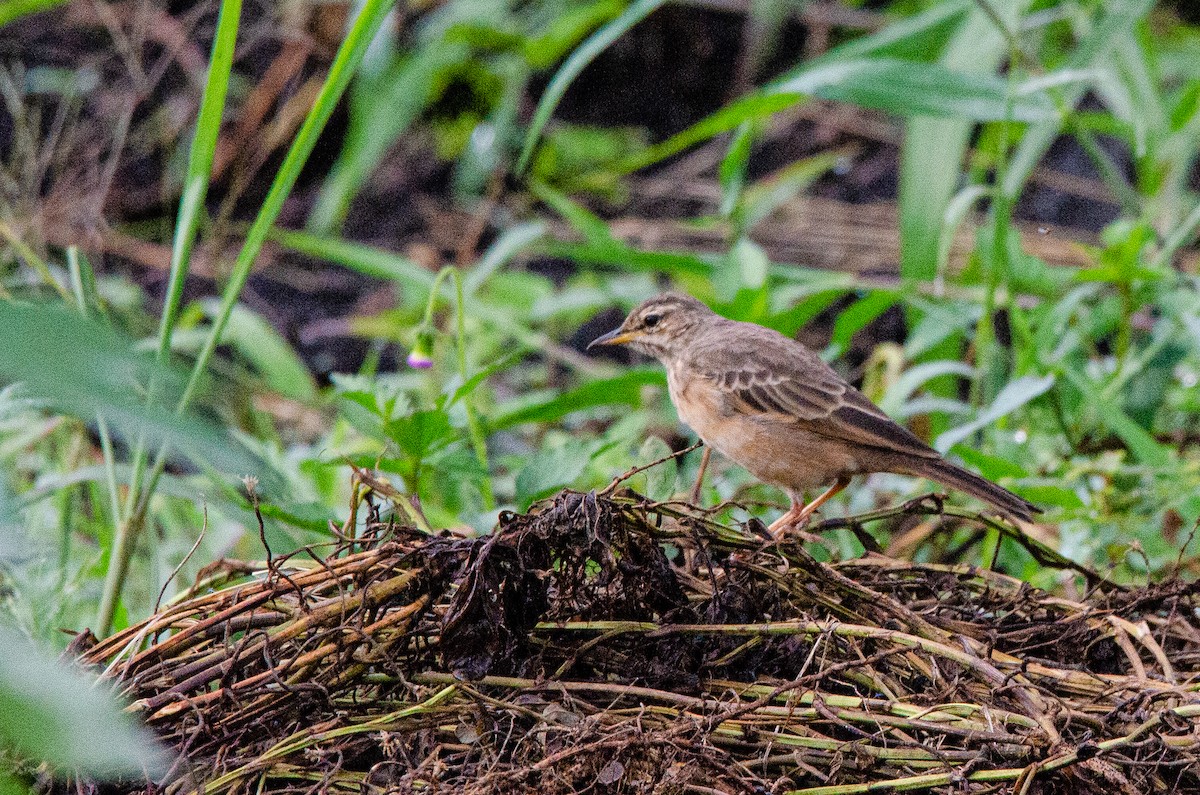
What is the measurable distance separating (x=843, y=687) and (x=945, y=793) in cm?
41

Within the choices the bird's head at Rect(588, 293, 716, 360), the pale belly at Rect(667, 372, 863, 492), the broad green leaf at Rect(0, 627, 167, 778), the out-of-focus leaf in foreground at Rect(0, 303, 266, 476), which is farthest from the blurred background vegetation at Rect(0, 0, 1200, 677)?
the pale belly at Rect(667, 372, 863, 492)

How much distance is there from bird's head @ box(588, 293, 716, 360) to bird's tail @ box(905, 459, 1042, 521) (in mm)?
1352

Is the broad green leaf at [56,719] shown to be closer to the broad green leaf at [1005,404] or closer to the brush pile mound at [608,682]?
the brush pile mound at [608,682]

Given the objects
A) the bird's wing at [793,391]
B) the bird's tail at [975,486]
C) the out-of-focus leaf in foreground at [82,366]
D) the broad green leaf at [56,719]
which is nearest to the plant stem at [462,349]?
the bird's wing at [793,391]

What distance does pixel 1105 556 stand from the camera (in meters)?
4.38

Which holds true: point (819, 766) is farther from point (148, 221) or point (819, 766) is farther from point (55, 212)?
point (148, 221)

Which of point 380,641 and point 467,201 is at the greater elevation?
point 380,641

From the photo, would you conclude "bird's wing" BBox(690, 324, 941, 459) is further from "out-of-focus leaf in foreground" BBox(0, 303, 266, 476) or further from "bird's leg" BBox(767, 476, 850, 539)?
"out-of-focus leaf in foreground" BBox(0, 303, 266, 476)

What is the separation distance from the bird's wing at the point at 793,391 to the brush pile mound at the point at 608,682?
51.3 inches

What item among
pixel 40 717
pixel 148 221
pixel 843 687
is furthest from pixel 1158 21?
pixel 40 717

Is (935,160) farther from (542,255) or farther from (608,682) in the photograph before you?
(608,682)

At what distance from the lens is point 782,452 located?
4.41m

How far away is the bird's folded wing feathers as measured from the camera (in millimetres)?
4281

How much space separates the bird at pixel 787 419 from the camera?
4219 mm
